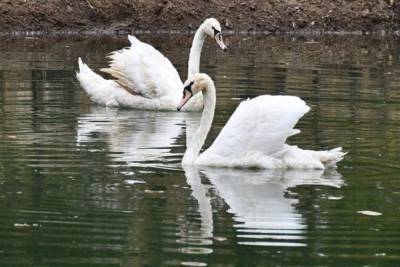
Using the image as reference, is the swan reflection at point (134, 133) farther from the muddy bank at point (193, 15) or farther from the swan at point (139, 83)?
the muddy bank at point (193, 15)

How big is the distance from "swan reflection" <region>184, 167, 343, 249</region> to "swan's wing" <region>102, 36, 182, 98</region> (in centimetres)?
540

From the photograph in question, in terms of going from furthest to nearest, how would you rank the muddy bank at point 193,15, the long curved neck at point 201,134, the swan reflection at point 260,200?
the muddy bank at point 193,15 < the long curved neck at point 201,134 < the swan reflection at point 260,200

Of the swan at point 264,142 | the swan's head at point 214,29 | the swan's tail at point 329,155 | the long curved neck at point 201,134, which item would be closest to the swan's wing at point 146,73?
the swan's head at point 214,29

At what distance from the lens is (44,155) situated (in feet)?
41.2

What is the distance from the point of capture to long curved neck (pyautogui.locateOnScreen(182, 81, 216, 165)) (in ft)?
40.8

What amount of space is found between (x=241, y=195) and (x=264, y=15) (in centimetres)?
1891

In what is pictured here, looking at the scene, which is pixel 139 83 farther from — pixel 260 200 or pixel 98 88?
pixel 260 200

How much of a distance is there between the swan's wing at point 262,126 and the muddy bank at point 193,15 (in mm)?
15885

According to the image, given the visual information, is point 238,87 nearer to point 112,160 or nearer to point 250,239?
point 112,160

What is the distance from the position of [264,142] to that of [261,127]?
6.1 inches

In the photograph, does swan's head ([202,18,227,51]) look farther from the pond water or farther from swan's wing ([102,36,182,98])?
swan's wing ([102,36,182,98])

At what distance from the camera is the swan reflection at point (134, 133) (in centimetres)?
1280

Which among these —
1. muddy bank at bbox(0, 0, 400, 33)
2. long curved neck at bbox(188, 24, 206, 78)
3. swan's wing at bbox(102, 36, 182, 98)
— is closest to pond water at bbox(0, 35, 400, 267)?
swan's wing at bbox(102, 36, 182, 98)

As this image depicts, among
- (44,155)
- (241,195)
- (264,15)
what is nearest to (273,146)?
(241,195)
